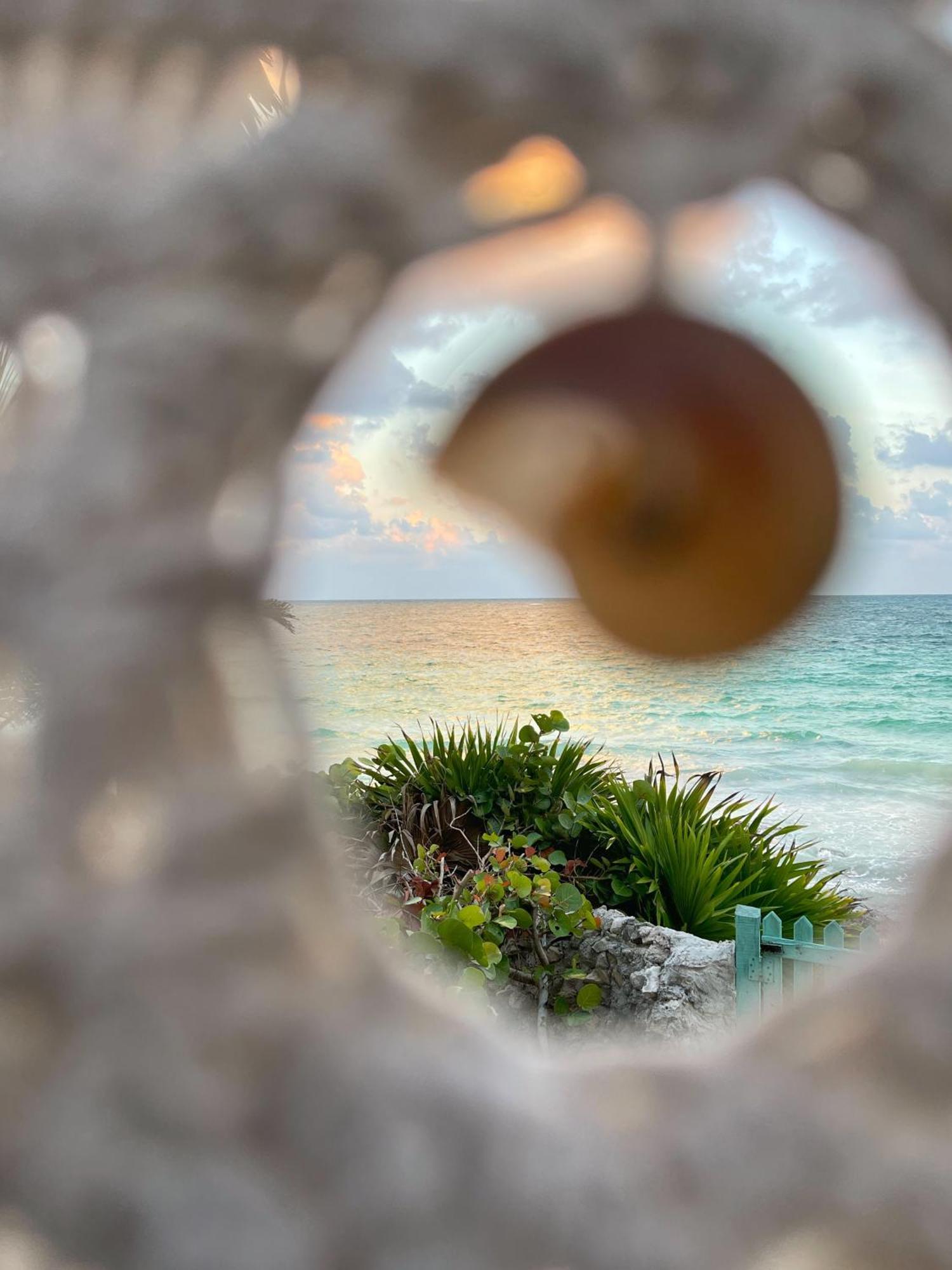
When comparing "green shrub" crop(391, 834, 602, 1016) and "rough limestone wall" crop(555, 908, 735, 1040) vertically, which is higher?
"green shrub" crop(391, 834, 602, 1016)

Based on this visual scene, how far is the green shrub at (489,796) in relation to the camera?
2902mm

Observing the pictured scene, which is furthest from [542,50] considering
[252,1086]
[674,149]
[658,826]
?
[658,826]

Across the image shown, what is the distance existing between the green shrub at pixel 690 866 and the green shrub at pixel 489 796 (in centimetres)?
9

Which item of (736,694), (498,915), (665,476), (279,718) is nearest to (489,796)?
(498,915)

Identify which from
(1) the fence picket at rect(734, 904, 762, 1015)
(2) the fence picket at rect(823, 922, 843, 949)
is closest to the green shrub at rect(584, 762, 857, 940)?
(1) the fence picket at rect(734, 904, 762, 1015)

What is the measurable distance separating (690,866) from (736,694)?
437 inches

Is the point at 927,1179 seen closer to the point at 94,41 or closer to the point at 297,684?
the point at 297,684

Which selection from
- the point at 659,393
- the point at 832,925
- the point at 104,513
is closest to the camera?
the point at 104,513

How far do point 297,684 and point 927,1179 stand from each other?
20 centimetres

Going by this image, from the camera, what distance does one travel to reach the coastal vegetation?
2.73 metres

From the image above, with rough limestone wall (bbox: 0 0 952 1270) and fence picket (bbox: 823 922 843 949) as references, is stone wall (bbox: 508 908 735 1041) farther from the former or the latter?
rough limestone wall (bbox: 0 0 952 1270)

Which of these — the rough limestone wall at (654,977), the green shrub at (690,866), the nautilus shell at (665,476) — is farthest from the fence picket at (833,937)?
the nautilus shell at (665,476)

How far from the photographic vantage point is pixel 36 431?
0.77ft

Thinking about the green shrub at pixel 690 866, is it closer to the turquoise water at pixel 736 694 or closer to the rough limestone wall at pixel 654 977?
the rough limestone wall at pixel 654 977
